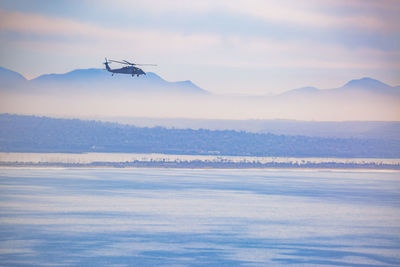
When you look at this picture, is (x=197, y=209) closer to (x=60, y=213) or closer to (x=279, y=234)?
(x=60, y=213)

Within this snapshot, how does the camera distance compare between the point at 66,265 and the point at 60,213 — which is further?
the point at 60,213

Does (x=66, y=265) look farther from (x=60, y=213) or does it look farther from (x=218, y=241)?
(x=60, y=213)

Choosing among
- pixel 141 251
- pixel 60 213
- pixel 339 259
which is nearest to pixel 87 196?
pixel 60 213

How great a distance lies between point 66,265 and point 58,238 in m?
8.76

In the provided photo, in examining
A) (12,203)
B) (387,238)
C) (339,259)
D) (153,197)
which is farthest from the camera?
(153,197)

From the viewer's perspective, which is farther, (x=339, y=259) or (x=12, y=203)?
(x=12, y=203)

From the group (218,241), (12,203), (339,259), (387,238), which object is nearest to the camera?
(339,259)

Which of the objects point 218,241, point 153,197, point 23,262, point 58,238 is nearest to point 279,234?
point 218,241

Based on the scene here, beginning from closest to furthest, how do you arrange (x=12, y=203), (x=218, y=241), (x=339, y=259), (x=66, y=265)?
(x=66, y=265) < (x=339, y=259) < (x=218, y=241) < (x=12, y=203)

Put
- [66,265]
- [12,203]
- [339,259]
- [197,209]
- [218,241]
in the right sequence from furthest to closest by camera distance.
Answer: [12,203] < [197,209] < [218,241] < [339,259] < [66,265]

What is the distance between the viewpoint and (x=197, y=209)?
58531 mm

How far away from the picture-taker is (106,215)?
52.6 m

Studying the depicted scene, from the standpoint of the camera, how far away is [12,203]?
63031 millimetres

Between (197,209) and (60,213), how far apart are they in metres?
12.5
